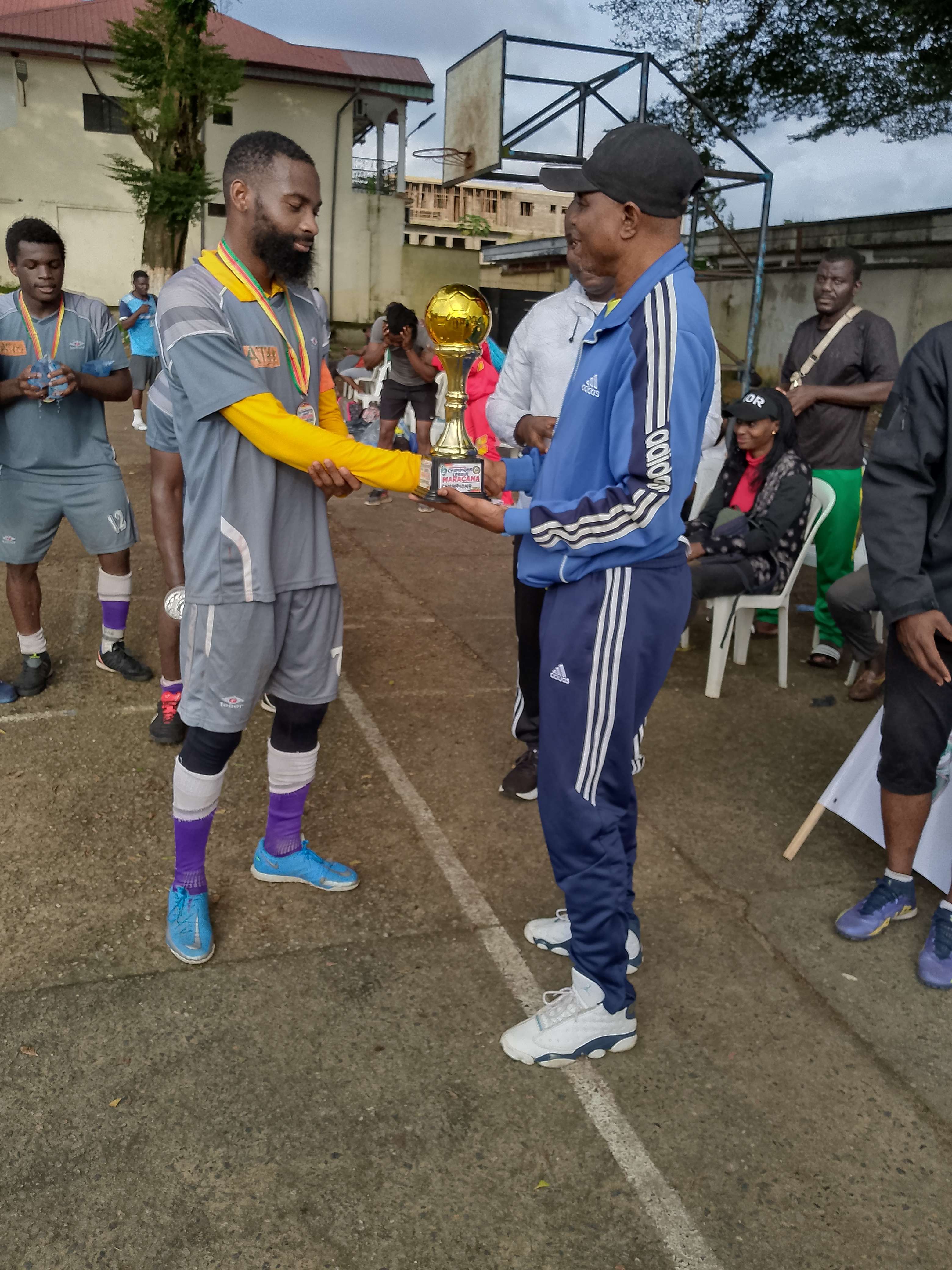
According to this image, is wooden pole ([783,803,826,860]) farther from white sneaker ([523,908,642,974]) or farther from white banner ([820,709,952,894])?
white sneaker ([523,908,642,974])

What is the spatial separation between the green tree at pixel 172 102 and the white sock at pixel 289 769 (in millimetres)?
18510

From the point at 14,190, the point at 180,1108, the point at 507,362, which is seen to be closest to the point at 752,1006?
the point at 180,1108

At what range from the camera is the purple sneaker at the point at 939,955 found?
312 centimetres

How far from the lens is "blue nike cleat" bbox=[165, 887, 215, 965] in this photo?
304 centimetres

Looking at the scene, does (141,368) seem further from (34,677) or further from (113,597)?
(34,677)

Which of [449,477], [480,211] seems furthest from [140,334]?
[480,211]

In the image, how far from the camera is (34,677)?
5000mm

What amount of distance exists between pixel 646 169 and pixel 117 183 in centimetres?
2880

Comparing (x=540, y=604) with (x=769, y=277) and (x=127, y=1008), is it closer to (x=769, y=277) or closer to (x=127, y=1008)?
(x=127, y=1008)

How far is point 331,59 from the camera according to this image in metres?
27.8

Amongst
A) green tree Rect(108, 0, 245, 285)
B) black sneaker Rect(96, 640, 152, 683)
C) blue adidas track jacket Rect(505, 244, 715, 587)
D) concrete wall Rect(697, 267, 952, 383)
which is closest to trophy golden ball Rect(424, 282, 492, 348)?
blue adidas track jacket Rect(505, 244, 715, 587)

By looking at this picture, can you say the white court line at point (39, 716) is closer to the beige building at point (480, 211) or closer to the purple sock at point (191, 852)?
the purple sock at point (191, 852)

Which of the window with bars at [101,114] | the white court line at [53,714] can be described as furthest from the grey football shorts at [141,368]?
the window with bars at [101,114]

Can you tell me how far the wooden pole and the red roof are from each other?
90.4ft
